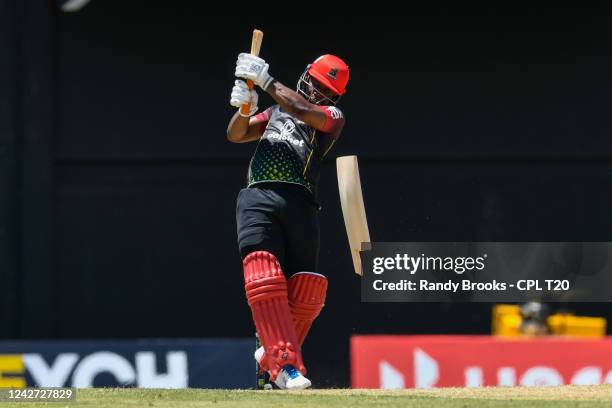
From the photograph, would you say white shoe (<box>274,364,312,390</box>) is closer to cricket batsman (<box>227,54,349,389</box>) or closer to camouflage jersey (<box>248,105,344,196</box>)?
cricket batsman (<box>227,54,349,389</box>)

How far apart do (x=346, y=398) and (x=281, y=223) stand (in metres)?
0.85

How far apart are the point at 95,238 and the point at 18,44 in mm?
1322

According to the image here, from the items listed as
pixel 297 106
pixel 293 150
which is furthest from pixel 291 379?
pixel 297 106

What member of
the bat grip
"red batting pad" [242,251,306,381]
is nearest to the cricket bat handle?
the bat grip

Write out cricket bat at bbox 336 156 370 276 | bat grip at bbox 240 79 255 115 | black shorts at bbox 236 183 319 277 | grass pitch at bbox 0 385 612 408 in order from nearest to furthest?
grass pitch at bbox 0 385 612 408 < black shorts at bbox 236 183 319 277 < bat grip at bbox 240 79 255 115 < cricket bat at bbox 336 156 370 276

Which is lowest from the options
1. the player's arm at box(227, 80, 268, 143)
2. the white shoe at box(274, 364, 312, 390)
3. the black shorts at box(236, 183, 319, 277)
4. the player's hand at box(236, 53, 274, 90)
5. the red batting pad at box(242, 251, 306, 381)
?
the white shoe at box(274, 364, 312, 390)

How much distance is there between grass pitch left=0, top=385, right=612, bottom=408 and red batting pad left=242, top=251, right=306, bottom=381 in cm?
16

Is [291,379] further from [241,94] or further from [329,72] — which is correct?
[329,72]

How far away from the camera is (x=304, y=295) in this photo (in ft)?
20.4

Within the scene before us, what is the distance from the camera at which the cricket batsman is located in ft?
19.7

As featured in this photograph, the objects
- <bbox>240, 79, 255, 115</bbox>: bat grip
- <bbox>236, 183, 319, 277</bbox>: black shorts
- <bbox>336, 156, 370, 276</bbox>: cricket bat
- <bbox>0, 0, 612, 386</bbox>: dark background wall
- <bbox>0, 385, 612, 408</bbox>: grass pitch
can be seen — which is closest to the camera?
<bbox>0, 385, 612, 408</bbox>: grass pitch

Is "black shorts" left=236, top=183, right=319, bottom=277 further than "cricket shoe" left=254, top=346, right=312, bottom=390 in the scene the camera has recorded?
Yes

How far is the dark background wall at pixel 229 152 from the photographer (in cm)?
857

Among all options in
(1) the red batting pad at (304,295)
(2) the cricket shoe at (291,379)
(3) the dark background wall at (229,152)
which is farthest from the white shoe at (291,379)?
(3) the dark background wall at (229,152)
